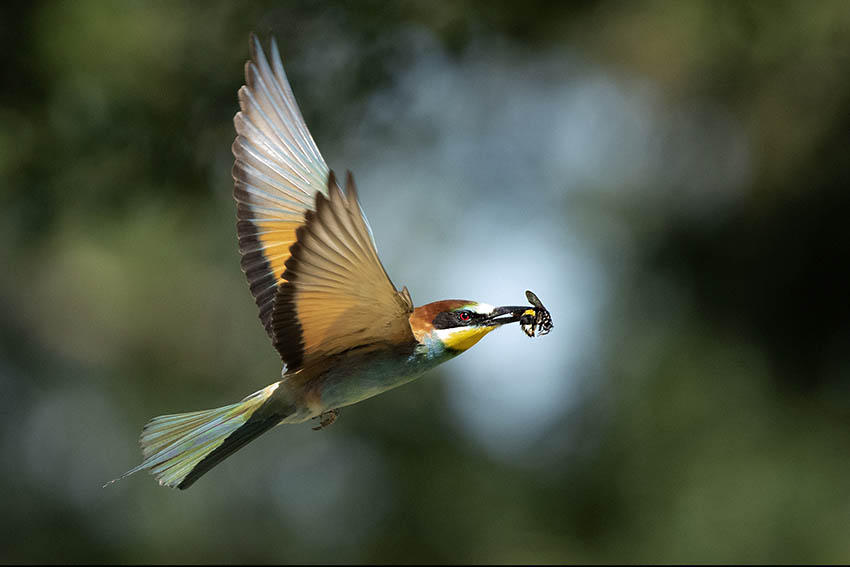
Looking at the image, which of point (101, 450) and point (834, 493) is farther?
Answer: point (101, 450)

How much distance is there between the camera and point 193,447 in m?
1.84

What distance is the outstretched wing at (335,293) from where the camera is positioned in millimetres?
1539

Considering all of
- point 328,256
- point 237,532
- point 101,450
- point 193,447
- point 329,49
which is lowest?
point 237,532

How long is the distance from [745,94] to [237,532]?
4019mm

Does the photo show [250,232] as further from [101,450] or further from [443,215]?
[101,450]

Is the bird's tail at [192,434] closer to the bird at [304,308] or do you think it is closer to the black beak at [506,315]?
the bird at [304,308]

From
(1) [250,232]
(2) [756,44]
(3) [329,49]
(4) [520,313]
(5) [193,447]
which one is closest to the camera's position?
(4) [520,313]

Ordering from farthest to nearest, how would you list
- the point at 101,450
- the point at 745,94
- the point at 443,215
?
1. the point at 101,450
2. the point at 443,215
3. the point at 745,94

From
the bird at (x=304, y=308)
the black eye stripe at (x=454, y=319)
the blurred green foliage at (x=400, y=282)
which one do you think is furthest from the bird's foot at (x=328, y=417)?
the blurred green foliage at (x=400, y=282)

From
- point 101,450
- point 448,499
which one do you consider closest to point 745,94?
point 448,499

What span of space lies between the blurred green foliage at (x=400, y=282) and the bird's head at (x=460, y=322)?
187 centimetres

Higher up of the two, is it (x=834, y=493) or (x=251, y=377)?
(x=251, y=377)

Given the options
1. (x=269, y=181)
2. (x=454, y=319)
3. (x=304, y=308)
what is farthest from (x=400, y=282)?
(x=304, y=308)

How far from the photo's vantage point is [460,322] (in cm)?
173
